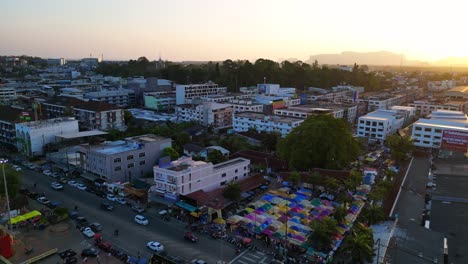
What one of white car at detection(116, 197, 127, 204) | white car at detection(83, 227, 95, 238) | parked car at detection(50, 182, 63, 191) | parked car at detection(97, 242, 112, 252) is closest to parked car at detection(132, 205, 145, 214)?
white car at detection(116, 197, 127, 204)

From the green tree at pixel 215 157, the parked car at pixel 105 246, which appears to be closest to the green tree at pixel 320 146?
the green tree at pixel 215 157

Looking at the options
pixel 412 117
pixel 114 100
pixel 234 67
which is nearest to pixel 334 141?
pixel 412 117

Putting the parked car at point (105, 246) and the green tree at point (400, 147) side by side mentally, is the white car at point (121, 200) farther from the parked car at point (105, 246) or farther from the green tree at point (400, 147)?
the green tree at point (400, 147)

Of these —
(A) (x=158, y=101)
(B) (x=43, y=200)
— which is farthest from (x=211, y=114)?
(B) (x=43, y=200)

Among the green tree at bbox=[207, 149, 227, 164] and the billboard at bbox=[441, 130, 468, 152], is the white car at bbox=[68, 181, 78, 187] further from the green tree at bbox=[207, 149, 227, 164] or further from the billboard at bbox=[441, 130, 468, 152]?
the billboard at bbox=[441, 130, 468, 152]

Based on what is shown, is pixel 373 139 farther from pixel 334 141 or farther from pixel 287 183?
pixel 287 183

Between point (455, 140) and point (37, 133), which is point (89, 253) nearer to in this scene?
point (37, 133)
